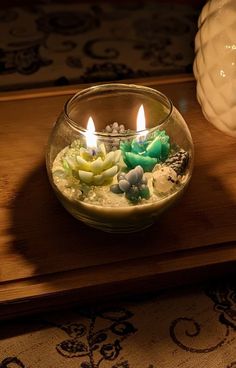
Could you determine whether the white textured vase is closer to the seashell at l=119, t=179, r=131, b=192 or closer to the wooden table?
the wooden table

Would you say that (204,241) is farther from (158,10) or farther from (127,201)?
(158,10)

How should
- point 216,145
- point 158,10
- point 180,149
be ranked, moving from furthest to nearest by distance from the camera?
1. point 158,10
2. point 216,145
3. point 180,149

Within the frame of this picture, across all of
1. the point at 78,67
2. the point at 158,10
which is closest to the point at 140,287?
the point at 78,67

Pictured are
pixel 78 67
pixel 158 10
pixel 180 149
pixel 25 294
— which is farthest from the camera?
pixel 158 10

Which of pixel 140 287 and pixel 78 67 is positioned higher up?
pixel 140 287

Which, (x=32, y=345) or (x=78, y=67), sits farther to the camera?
(x=78, y=67)

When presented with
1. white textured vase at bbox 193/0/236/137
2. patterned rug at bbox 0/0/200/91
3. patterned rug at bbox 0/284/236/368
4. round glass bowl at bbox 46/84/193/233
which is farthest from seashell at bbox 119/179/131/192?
patterned rug at bbox 0/0/200/91

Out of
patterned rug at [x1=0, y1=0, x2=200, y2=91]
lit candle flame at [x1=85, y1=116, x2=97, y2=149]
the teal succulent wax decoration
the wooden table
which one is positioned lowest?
patterned rug at [x1=0, y1=0, x2=200, y2=91]
